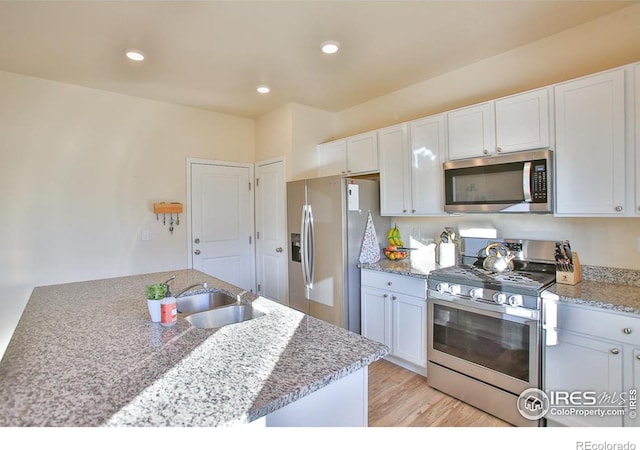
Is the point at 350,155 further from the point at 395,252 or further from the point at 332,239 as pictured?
the point at 395,252

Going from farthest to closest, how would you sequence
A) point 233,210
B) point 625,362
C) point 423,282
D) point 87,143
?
point 233,210 < point 87,143 < point 423,282 < point 625,362

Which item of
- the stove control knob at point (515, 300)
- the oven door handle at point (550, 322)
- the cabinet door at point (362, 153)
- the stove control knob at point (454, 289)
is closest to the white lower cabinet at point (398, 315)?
the stove control knob at point (454, 289)

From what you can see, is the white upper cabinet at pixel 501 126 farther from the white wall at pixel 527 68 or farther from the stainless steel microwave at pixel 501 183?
the white wall at pixel 527 68

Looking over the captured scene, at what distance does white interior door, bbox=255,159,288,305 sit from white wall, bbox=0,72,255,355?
0.78 m

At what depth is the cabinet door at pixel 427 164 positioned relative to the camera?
273 cm

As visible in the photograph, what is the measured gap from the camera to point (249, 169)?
4316 millimetres

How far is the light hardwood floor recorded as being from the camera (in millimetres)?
2123

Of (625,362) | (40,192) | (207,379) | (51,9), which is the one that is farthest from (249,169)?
(625,362)

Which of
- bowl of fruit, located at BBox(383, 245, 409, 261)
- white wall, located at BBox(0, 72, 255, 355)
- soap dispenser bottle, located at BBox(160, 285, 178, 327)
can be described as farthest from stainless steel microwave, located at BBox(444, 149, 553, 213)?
white wall, located at BBox(0, 72, 255, 355)

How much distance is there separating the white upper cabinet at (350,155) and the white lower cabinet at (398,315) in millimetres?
1070

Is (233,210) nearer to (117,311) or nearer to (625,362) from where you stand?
(117,311)

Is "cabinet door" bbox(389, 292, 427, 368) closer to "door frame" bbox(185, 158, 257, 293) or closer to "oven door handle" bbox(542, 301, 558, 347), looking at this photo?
"oven door handle" bbox(542, 301, 558, 347)

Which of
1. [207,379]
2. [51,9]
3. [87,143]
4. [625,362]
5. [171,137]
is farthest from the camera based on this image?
[171,137]

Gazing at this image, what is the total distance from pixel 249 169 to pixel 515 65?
3.03m
